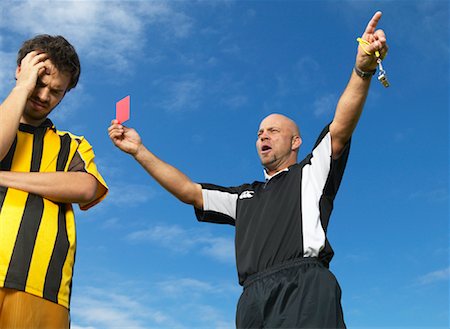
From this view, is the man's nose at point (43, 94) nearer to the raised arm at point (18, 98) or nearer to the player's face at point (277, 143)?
the raised arm at point (18, 98)

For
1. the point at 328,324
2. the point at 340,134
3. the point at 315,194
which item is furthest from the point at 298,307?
the point at 340,134

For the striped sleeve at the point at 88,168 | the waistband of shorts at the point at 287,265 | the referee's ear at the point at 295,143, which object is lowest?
the waistband of shorts at the point at 287,265

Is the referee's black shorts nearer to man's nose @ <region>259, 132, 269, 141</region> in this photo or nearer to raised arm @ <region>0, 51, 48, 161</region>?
man's nose @ <region>259, 132, 269, 141</region>

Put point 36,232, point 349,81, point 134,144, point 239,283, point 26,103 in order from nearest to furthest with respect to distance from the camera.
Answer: point 36,232, point 26,103, point 349,81, point 239,283, point 134,144

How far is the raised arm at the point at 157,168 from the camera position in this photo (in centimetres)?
444

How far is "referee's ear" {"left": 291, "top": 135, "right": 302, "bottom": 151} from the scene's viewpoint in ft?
15.3

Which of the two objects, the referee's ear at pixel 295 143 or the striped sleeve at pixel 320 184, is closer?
the striped sleeve at pixel 320 184

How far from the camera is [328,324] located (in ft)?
11.2

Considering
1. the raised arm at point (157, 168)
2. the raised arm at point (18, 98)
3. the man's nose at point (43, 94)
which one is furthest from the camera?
the raised arm at point (157, 168)

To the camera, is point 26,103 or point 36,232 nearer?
point 36,232

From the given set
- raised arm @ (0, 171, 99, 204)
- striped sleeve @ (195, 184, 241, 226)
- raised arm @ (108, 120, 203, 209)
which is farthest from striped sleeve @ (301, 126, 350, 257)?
raised arm @ (0, 171, 99, 204)

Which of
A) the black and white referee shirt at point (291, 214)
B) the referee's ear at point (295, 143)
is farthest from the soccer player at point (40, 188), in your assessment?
the referee's ear at point (295, 143)

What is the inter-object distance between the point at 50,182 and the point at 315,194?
71.8 inches

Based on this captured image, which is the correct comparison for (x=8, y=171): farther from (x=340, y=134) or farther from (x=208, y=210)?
(x=340, y=134)
